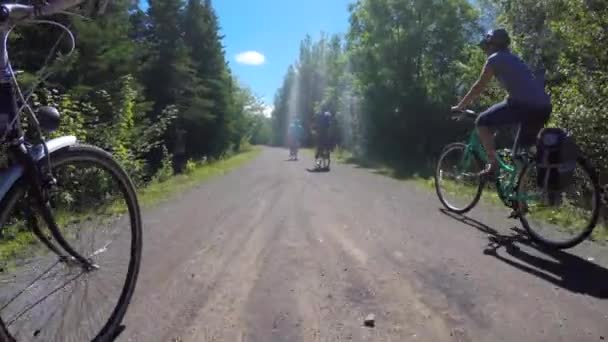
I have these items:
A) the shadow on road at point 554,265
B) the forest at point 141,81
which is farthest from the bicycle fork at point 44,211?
the shadow on road at point 554,265

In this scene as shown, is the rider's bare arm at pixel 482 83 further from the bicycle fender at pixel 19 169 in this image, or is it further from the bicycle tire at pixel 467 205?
the bicycle fender at pixel 19 169

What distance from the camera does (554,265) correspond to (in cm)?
382

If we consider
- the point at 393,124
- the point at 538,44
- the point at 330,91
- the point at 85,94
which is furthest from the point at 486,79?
the point at 330,91

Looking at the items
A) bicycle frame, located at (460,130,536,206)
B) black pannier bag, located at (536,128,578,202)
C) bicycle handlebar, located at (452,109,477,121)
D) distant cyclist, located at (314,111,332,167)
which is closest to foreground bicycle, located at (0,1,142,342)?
black pannier bag, located at (536,128,578,202)

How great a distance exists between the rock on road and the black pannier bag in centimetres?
63

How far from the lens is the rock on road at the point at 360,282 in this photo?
2688mm

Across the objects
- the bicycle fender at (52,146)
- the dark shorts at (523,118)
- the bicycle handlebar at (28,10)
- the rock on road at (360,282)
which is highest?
the bicycle handlebar at (28,10)

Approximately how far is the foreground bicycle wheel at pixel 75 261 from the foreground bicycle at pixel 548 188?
364 cm

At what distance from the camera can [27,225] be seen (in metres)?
2.38

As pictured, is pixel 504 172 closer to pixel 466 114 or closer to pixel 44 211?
pixel 466 114

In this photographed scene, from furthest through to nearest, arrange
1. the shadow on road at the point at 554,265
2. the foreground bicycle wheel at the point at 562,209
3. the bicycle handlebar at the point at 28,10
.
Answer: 1. the foreground bicycle wheel at the point at 562,209
2. the shadow on road at the point at 554,265
3. the bicycle handlebar at the point at 28,10

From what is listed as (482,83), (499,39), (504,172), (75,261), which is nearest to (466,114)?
(482,83)

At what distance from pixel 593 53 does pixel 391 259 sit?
7369mm

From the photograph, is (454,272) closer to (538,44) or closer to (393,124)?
(538,44)
